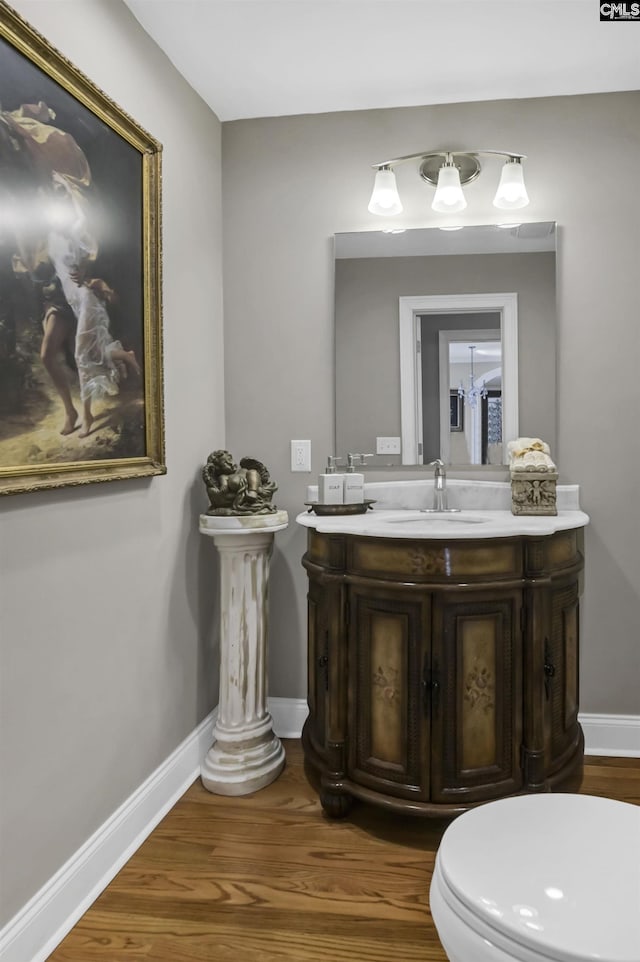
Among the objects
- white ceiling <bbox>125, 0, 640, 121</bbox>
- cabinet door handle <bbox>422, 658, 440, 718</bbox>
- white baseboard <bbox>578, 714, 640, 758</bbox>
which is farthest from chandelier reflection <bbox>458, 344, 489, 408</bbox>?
white baseboard <bbox>578, 714, 640, 758</bbox>

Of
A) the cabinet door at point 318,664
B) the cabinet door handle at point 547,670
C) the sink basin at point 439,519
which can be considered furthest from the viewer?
the sink basin at point 439,519

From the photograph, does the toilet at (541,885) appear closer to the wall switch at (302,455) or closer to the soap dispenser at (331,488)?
the soap dispenser at (331,488)

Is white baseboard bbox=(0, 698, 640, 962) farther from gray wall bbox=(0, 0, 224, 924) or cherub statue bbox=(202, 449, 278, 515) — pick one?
cherub statue bbox=(202, 449, 278, 515)

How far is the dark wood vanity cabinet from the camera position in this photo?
185 cm

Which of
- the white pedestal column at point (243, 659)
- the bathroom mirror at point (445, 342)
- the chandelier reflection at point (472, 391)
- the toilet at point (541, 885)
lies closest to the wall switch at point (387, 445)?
the bathroom mirror at point (445, 342)

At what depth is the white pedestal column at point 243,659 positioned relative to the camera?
2.20 meters

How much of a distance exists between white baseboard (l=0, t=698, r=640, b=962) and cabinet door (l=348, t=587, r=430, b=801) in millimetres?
612

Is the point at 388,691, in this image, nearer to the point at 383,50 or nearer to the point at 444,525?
the point at 444,525

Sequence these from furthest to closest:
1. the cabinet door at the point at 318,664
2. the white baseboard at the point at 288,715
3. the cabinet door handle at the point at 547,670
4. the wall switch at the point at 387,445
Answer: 1. the white baseboard at the point at 288,715
2. the wall switch at the point at 387,445
3. the cabinet door at the point at 318,664
4. the cabinet door handle at the point at 547,670

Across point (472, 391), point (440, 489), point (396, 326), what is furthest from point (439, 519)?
point (396, 326)

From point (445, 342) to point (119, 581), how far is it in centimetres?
143

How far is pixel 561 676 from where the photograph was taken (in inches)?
79.9

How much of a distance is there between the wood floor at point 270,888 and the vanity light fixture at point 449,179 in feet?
6.75

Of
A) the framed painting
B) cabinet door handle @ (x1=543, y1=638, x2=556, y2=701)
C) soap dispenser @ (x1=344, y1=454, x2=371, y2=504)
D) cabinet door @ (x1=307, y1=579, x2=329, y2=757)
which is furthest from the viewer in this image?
soap dispenser @ (x1=344, y1=454, x2=371, y2=504)
